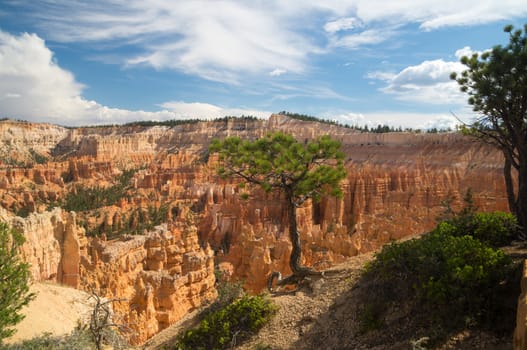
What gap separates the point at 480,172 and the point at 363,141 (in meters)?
25.0

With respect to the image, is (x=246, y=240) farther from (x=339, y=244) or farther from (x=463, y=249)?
(x=463, y=249)

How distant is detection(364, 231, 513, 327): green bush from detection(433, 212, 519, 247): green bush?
59.4 inches

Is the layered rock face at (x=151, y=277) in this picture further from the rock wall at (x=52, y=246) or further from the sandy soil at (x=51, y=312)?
the sandy soil at (x=51, y=312)

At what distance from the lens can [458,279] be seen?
16.6 ft

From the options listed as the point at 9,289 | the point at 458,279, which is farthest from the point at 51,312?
the point at 458,279

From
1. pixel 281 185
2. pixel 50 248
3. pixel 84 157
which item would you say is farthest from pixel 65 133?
pixel 281 185

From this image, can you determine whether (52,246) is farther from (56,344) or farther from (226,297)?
(226,297)

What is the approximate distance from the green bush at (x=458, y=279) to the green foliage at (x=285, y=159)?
3.36 metres

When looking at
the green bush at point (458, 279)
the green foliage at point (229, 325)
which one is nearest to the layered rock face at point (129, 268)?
the green foliage at point (229, 325)

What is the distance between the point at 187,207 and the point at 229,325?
4753cm

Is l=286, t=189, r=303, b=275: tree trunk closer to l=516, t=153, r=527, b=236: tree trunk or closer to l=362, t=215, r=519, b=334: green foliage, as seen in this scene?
l=362, t=215, r=519, b=334: green foliage

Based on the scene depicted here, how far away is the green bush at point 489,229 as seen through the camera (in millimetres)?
7309

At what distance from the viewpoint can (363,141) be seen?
63.7m

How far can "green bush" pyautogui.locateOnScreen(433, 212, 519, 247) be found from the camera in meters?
7.31
